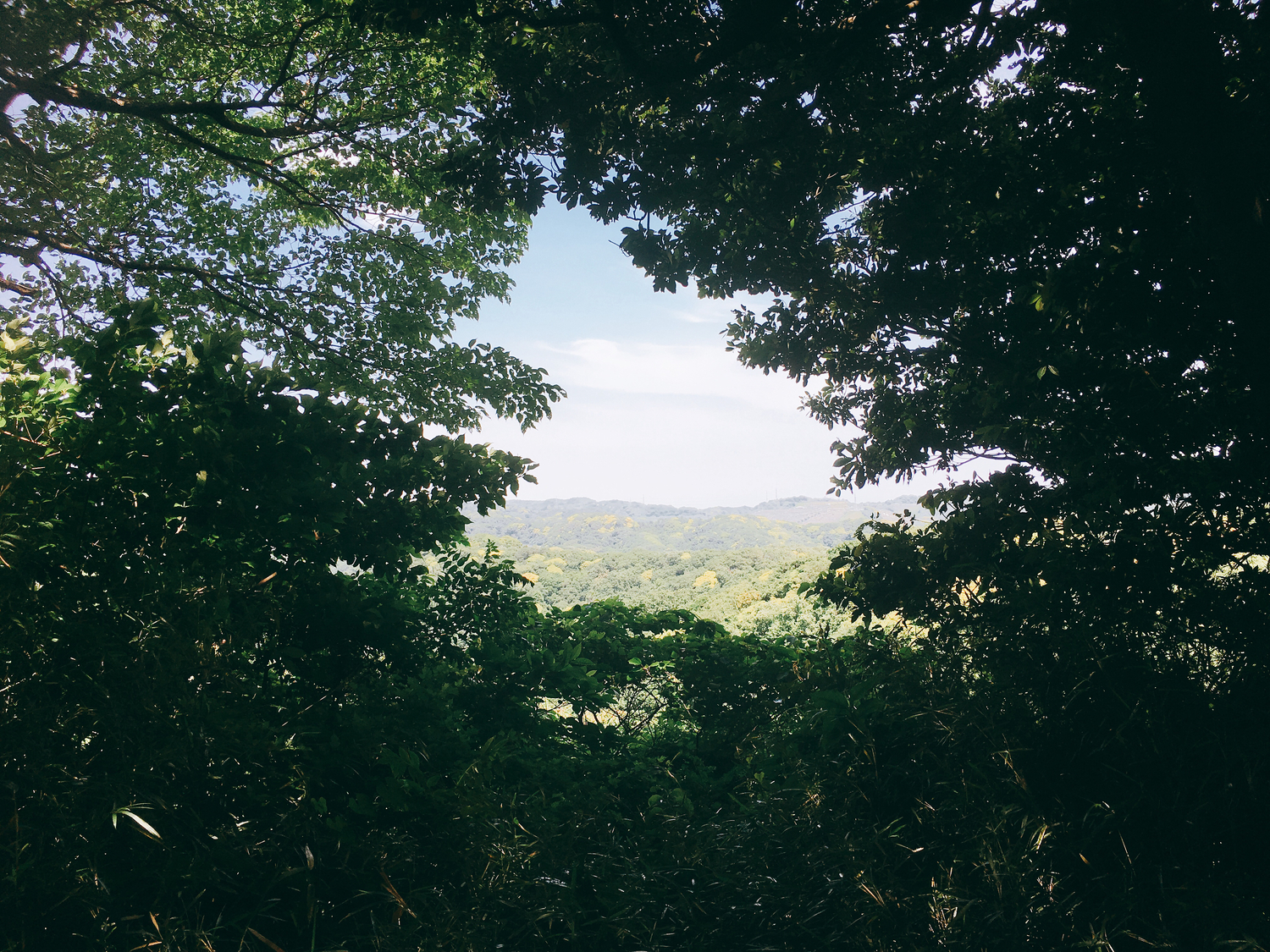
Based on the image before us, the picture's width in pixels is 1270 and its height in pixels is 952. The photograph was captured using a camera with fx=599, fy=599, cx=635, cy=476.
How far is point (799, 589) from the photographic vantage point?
17.6 ft

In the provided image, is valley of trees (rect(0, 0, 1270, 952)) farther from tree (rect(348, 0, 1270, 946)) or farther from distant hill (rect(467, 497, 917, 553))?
distant hill (rect(467, 497, 917, 553))

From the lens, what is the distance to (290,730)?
2.93 metres

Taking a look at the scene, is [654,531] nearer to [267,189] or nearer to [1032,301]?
[267,189]

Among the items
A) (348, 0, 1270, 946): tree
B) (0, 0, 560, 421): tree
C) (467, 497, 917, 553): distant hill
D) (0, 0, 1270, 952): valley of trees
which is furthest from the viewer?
(467, 497, 917, 553): distant hill

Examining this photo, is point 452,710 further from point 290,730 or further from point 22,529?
point 22,529

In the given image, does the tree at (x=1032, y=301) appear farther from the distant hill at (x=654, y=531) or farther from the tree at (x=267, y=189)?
the distant hill at (x=654, y=531)

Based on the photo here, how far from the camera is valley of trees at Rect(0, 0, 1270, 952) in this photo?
2.38 m

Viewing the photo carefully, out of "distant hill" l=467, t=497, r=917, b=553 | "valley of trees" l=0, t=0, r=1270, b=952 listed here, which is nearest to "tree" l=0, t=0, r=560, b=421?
"valley of trees" l=0, t=0, r=1270, b=952

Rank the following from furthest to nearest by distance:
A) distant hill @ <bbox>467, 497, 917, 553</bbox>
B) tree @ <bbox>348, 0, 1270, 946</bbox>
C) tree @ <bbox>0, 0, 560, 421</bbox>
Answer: distant hill @ <bbox>467, 497, 917, 553</bbox> → tree @ <bbox>0, 0, 560, 421</bbox> → tree @ <bbox>348, 0, 1270, 946</bbox>

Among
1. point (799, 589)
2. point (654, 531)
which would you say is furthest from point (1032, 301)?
point (654, 531)

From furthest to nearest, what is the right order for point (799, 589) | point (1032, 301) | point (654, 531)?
point (654, 531) → point (799, 589) → point (1032, 301)

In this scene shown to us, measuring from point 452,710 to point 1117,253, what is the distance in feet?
16.7

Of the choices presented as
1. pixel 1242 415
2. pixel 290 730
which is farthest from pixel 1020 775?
pixel 290 730

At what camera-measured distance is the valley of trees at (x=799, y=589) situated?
2.38 m
